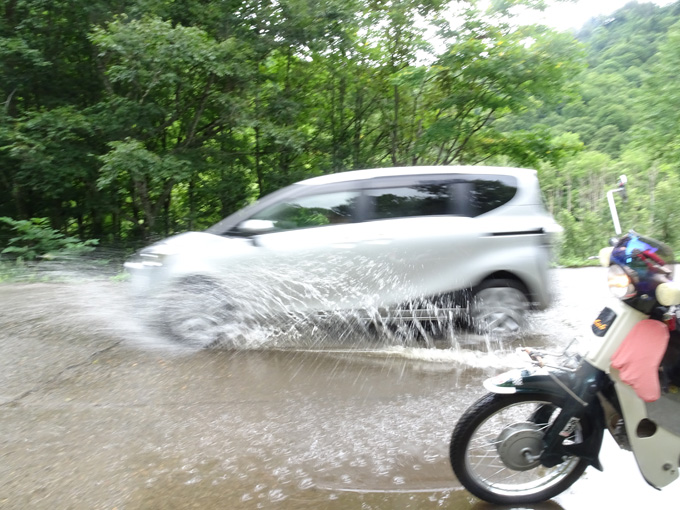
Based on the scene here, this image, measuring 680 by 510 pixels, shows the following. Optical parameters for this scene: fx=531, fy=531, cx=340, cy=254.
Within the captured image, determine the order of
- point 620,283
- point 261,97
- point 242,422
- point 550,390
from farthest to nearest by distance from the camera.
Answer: point 261,97 < point 242,422 < point 550,390 < point 620,283

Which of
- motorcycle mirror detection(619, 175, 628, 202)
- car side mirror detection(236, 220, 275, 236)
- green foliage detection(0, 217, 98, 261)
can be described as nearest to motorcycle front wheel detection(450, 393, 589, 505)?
motorcycle mirror detection(619, 175, 628, 202)

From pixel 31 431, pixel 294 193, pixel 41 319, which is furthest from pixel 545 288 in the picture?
pixel 41 319

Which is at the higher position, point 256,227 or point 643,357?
point 256,227

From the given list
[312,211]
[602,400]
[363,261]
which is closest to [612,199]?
[602,400]

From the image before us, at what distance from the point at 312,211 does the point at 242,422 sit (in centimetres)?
240

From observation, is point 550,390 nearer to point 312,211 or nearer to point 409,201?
point 409,201

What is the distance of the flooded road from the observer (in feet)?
9.59

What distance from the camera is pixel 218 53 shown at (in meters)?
13.9

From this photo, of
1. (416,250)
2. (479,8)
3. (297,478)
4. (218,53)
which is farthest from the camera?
(479,8)

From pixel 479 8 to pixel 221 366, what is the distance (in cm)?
1394

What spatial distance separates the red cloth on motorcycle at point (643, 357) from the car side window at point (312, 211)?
327 cm

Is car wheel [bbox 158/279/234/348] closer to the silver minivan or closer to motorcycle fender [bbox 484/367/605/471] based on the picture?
the silver minivan

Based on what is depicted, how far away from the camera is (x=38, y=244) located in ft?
38.3

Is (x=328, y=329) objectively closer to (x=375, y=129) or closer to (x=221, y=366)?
(x=221, y=366)
